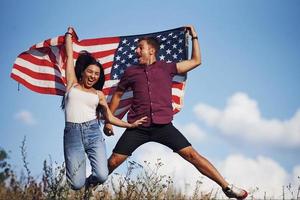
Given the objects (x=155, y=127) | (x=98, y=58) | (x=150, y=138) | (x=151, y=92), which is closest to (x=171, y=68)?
(x=151, y=92)

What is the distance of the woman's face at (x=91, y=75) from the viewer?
6.36 meters

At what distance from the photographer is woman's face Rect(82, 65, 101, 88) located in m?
6.36

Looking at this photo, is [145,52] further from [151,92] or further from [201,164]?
[201,164]

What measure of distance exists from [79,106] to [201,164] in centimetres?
183

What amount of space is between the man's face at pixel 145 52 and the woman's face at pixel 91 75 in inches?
29.0

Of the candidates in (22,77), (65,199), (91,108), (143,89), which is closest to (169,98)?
(143,89)

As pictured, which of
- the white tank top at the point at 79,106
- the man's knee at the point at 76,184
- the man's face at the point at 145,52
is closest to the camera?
the man's knee at the point at 76,184

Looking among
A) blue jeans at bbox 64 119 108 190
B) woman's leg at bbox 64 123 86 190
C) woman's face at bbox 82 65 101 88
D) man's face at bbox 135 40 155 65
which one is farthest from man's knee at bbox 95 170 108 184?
man's face at bbox 135 40 155 65

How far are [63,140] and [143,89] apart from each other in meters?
1.30

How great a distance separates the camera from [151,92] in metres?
6.46

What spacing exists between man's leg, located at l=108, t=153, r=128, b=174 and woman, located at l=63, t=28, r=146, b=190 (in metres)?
0.29

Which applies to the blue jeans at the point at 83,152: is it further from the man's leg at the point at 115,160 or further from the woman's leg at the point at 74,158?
the man's leg at the point at 115,160

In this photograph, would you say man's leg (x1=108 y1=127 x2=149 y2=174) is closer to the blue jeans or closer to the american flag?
the blue jeans

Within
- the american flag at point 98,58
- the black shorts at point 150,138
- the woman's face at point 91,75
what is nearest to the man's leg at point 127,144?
the black shorts at point 150,138
